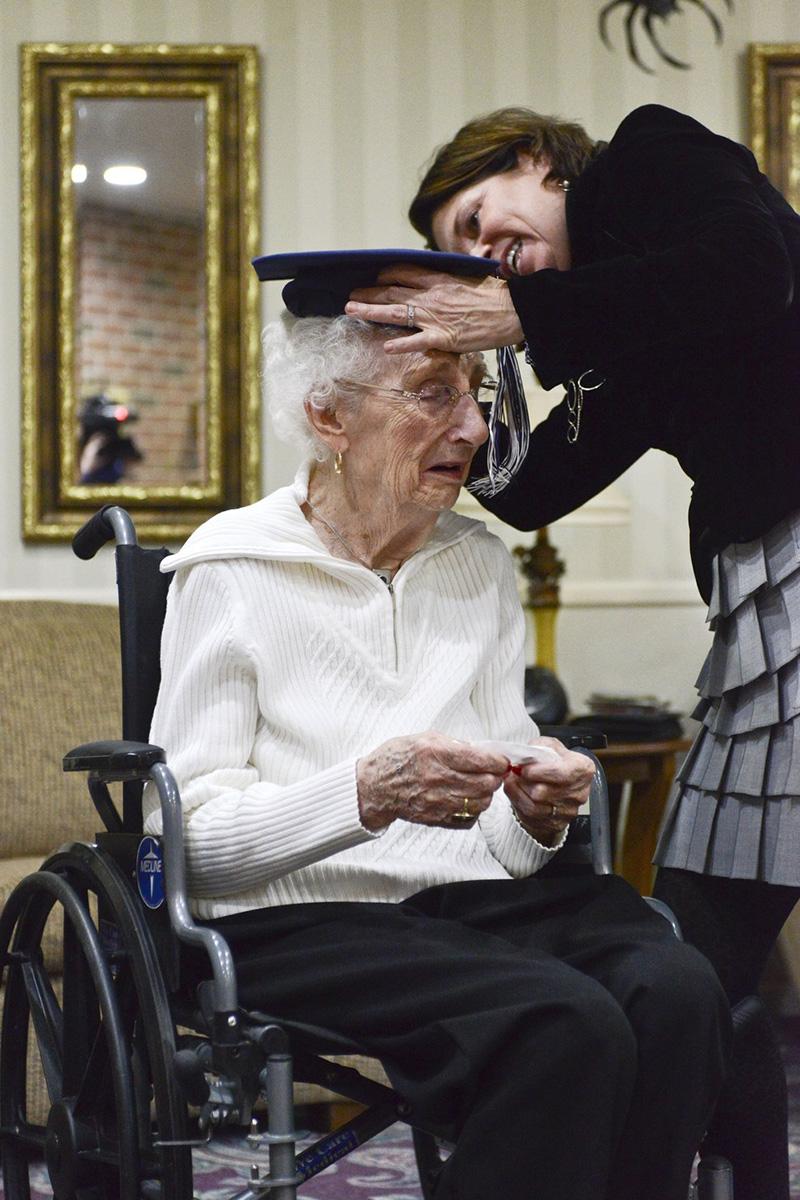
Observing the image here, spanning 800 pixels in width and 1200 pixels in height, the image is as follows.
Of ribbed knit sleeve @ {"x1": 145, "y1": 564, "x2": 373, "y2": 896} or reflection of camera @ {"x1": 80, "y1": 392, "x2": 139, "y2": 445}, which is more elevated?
reflection of camera @ {"x1": 80, "y1": 392, "x2": 139, "y2": 445}

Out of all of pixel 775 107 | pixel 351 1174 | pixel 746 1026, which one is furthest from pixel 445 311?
pixel 775 107

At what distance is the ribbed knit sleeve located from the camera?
4.45 feet

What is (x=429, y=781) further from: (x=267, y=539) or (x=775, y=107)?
(x=775, y=107)

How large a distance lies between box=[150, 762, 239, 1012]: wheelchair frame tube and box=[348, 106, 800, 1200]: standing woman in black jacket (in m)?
0.56

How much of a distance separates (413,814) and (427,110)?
2658 mm

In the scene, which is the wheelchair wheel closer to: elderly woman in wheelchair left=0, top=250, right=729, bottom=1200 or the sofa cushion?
elderly woman in wheelchair left=0, top=250, right=729, bottom=1200

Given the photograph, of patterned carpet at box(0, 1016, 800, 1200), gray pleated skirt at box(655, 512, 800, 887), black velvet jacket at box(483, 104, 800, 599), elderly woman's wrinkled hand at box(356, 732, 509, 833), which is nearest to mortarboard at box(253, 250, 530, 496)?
black velvet jacket at box(483, 104, 800, 599)

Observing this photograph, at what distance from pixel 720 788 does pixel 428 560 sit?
0.46 meters

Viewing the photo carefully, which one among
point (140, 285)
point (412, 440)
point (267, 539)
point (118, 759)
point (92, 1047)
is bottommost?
point (92, 1047)

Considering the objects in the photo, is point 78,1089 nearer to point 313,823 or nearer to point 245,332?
point 313,823

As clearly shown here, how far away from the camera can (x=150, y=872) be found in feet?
4.58

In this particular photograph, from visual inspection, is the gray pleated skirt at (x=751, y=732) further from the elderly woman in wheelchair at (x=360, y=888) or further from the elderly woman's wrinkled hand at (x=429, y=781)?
the elderly woman's wrinkled hand at (x=429, y=781)

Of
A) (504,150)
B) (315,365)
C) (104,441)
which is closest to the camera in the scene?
(315,365)

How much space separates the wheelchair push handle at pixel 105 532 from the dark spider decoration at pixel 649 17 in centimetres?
249
